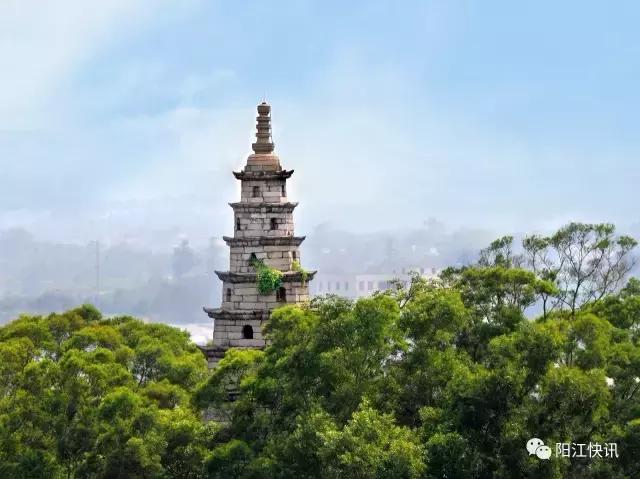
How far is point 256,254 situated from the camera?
63.0 m

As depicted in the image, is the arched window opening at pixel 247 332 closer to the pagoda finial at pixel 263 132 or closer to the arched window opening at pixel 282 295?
the arched window opening at pixel 282 295

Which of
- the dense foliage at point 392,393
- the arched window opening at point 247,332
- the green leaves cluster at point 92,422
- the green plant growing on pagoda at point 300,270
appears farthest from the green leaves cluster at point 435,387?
the green plant growing on pagoda at point 300,270

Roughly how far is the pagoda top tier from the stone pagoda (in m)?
0.04

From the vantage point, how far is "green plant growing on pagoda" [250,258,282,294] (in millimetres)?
62375

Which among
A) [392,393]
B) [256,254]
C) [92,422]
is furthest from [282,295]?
[392,393]

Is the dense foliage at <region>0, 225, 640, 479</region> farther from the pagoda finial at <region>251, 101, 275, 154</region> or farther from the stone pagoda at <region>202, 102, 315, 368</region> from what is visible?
the pagoda finial at <region>251, 101, 275, 154</region>

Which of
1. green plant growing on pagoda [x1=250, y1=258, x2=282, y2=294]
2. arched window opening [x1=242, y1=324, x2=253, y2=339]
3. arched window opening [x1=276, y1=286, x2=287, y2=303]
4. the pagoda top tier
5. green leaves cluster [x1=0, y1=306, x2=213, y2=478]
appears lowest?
green leaves cluster [x1=0, y1=306, x2=213, y2=478]

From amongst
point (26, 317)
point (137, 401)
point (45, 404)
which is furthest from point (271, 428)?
point (26, 317)

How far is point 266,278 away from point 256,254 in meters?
1.30

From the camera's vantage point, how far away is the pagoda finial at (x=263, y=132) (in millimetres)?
63875

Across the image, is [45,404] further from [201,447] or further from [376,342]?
[376,342]

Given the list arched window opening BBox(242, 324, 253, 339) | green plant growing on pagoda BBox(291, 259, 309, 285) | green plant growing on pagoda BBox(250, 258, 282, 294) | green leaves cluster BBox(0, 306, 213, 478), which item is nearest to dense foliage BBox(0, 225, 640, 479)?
green leaves cluster BBox(0, 306, 213, 478)

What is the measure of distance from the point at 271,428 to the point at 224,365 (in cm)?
484

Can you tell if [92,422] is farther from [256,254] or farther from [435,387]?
[256,254]
